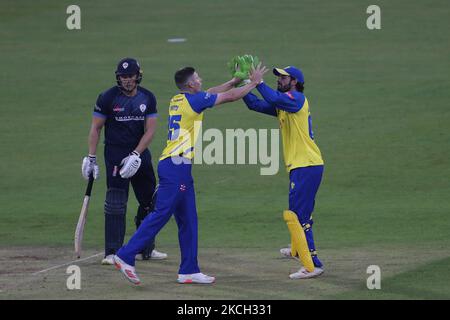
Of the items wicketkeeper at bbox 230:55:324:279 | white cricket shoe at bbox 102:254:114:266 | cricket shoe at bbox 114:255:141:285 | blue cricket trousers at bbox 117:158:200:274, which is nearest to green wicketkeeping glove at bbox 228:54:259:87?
wicketkeeper at bbox 230:55:324:279

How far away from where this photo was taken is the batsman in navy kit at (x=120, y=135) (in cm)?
1251

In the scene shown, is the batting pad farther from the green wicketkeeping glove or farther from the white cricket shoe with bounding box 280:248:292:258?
the green wicketkeeping glove

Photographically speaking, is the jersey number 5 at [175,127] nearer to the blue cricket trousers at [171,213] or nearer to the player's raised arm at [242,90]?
the blue cricket trousers at [171,213]

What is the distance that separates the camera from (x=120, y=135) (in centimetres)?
1262

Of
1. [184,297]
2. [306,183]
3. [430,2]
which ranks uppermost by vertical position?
[430,2]

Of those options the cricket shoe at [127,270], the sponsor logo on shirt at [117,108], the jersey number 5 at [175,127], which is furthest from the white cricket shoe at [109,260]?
the jersey number 5 at [175,127]

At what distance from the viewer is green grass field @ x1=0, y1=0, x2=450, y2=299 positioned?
478 inches

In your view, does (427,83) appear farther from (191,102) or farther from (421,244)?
(191,102)

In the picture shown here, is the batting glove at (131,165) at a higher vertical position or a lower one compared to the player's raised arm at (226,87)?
lower

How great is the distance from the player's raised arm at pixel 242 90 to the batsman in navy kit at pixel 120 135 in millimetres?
1367

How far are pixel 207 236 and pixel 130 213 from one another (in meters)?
2.03

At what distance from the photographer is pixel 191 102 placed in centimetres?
1148

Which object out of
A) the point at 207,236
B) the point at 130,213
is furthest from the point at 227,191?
the point at 207,236

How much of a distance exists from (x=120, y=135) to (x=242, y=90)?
1835 mm
